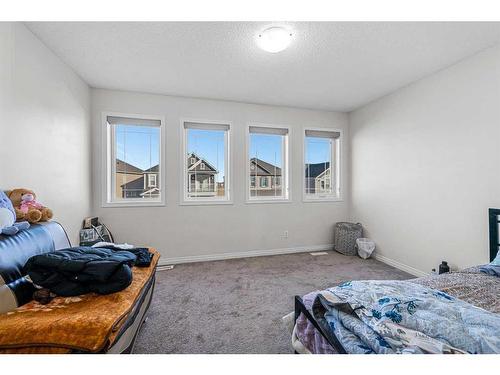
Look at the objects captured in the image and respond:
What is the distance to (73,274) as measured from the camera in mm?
1240

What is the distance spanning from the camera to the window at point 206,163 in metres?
3.49

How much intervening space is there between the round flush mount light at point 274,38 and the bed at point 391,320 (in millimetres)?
1976

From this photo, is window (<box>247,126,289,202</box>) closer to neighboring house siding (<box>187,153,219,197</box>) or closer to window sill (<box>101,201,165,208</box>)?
neighboring house siding (<box>187,153,219,197</box>)

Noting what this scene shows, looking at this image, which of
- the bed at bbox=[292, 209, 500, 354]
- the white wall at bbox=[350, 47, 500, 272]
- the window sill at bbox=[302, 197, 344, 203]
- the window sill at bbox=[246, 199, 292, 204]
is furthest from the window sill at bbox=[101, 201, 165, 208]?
the white wall at bbox=[350, 47, 500, 272]

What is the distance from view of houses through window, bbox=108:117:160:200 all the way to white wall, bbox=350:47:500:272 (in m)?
3.37

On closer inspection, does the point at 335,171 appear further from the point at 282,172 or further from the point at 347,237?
the point at 347,237

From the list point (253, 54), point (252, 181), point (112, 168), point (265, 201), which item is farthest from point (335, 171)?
point (112, 168)

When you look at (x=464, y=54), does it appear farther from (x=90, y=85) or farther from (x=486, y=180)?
(x=90, y=85)

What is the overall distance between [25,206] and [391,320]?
2.41 metres

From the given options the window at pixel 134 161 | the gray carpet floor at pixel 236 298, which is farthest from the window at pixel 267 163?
the window at pixel 134 161

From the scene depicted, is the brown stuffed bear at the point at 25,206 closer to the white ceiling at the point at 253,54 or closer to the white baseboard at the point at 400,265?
the white ceiling at the point at 253,54

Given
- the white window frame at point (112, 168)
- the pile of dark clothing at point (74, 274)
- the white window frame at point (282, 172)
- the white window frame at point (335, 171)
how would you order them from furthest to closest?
the white window frame at point (335, 171), the white window frame at point (282, 172), the white window frame at point (112, 168), the pile of dark clothing at point (74, 274)

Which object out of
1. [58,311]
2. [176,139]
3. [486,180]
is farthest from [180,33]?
[486,180]
